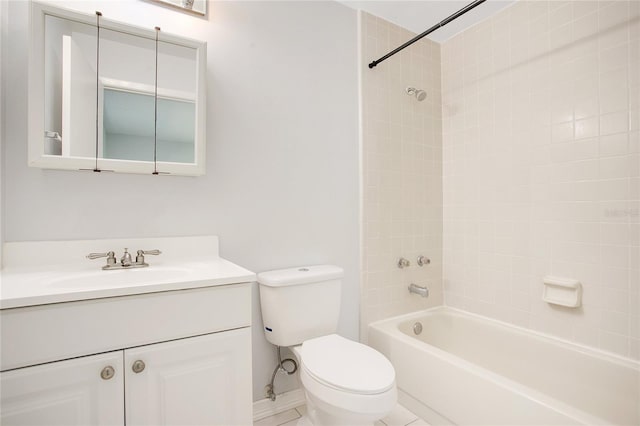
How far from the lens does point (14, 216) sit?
1.20 metres

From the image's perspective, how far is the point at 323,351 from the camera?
4.68ft

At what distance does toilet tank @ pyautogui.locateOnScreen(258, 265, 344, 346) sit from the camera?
1539 mm

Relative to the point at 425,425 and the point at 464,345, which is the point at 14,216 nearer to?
the point at 425,425

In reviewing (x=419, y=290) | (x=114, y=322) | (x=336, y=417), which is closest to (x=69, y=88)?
(x=114, y=322)

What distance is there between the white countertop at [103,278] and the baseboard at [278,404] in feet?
2.71

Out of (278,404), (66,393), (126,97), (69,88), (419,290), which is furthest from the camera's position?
(419,290)

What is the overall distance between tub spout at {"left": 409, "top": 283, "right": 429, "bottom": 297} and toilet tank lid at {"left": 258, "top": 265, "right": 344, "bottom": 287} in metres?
0.65

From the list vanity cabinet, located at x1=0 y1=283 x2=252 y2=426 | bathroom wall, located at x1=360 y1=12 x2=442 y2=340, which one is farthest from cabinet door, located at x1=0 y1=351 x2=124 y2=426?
bathroom wall, located at x1=360 y1=12 x2=442 y2=340

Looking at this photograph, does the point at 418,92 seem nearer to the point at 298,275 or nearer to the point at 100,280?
the point at 298,275

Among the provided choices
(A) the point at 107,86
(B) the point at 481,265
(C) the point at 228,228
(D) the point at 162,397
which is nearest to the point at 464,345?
(B) the point at 481,265

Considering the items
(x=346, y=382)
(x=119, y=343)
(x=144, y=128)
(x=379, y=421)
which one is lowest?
(x=379, y=421)

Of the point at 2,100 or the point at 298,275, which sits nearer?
the point at 2,100

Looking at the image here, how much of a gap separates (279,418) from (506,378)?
1.13 metres

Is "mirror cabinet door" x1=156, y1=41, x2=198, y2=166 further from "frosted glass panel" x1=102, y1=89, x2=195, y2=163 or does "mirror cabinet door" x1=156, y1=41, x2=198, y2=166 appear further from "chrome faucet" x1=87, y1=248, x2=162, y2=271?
"chrome faucet" x1=87, y1=248, x2=162, y2=271
